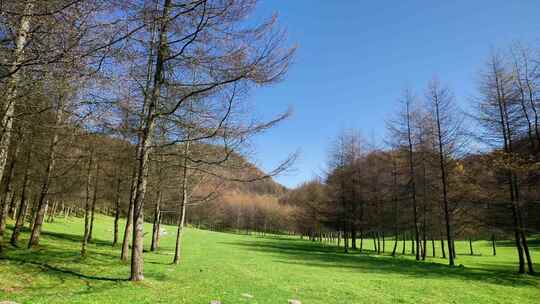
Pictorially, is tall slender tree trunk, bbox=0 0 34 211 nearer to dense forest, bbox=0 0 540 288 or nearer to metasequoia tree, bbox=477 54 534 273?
dense forest, bbox=0 0 540 288

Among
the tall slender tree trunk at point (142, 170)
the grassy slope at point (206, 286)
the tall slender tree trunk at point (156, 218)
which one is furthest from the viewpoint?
the tall slender tree trunk at point (156, 218)

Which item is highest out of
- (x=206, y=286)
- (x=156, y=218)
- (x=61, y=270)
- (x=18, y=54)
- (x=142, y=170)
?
(x=18, y=54)

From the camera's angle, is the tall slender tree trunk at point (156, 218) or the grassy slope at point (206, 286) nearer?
the grassy slope at point (206, 286)

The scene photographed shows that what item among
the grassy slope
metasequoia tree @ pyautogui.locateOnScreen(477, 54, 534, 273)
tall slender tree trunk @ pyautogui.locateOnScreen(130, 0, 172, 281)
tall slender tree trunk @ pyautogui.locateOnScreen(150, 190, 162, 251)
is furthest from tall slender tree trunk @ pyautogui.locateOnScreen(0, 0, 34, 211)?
metasequoia tree @ pyautogui.locateOnScreen(477, 54, 534, 273)

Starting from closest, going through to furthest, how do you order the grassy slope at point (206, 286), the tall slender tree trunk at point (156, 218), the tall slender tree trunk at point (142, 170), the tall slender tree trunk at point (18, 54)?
the tall slender tree trunk at point (18, 54)
the grassy slope at point (206, 286)
the tall slender tree trunk at point (142, 170)
the tall slender tree trunk at point (156, 218)

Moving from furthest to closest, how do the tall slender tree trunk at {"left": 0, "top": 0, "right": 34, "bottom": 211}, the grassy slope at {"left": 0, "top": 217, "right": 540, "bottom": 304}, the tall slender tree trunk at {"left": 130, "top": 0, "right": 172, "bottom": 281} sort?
the tall slender tree trunk at {"left": 130, "top": 0, "right": 172, "bottom": 281} → the grassy slope at {"left": 0, "top": 217, "right": 540, "bottom": 304} → the tall slender tree trunk at {"left": 0, "top": 0, "right": 34, "bottom": 211}

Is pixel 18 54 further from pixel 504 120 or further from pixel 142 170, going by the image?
pixel 504 120

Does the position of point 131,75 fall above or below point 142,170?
above

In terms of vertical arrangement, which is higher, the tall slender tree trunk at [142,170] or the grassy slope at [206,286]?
the tall slender tree trunk at [142,170]

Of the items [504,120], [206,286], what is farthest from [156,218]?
[504,120]

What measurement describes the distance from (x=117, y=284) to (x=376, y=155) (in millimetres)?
25378

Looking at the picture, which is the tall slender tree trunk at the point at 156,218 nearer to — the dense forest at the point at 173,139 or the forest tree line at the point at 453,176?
the dense forest at the point at 173,139

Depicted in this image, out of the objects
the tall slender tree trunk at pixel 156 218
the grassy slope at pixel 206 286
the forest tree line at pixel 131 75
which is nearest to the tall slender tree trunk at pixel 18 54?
the forest tree line at pixel 131 75

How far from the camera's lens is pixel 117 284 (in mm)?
7121
